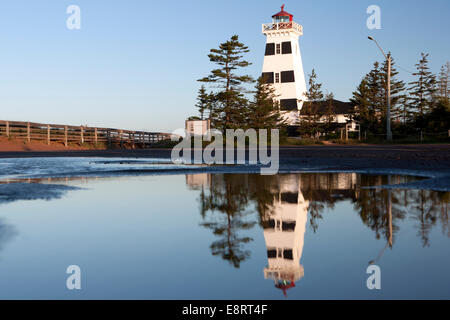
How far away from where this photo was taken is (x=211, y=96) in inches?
1556

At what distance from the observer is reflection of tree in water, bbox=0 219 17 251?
169 inches

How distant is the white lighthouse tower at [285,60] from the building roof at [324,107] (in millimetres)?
2607

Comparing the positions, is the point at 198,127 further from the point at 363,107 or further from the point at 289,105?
the point at 363,107

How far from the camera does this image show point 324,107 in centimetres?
5738

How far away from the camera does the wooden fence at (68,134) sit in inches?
1228

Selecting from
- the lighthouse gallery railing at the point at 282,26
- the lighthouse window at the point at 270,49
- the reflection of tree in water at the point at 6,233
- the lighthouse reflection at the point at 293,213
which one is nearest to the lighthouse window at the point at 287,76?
the lighthouse window at the point at 270,49

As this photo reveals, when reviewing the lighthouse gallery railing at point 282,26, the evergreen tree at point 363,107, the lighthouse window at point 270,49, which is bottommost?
the evergreen tree at point 363,107

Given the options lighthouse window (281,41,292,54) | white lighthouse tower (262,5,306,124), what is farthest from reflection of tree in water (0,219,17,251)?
lighthouse window (281,41,292,54)

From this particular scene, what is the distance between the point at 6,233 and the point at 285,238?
9.14ft

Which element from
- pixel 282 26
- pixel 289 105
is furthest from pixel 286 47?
pixel 289 105

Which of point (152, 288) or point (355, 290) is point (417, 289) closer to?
point (355, 290)

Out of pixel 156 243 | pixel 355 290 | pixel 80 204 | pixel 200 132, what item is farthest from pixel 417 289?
pixel 200 132

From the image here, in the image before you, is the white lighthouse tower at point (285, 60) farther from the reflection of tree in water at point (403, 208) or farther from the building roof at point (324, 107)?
the reflection of tree in water at point (403, 208)

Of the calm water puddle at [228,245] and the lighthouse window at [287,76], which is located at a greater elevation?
the lighthouse window at [287,76]
